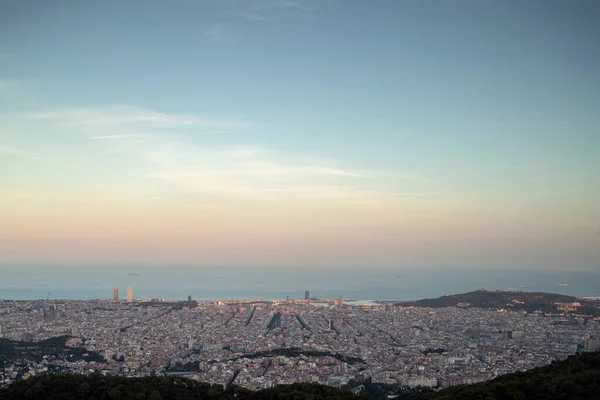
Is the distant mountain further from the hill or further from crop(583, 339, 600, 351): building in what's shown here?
the hill

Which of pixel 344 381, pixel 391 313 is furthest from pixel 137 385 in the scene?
pixel 391 313

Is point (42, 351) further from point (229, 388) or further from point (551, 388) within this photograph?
point (551, 388)

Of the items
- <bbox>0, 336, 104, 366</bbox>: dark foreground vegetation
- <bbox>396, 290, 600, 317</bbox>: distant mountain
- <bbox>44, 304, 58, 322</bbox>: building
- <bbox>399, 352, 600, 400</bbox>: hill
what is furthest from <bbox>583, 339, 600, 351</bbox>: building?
<bbox>44, 304, 58, 322</bbox>: building

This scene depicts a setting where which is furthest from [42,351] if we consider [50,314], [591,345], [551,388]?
[591,345]

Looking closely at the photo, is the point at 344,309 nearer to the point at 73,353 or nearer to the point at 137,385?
the point at 73,353

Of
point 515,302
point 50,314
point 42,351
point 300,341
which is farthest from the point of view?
point 515,302

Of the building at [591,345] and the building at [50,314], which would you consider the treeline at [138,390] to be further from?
the building at [50,314]

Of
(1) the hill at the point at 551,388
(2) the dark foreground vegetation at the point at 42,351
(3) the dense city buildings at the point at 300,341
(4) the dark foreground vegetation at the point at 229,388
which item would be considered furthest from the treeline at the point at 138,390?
(2) the dark foreground vegetation at the point at 42,351
